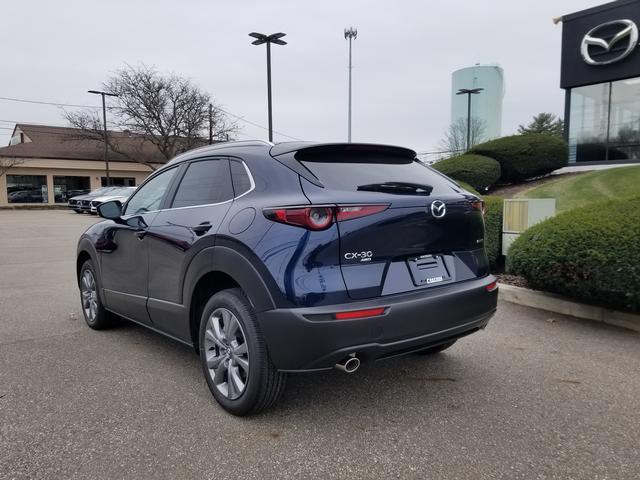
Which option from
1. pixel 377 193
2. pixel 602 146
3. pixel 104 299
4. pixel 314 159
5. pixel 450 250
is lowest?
pixel 104 299

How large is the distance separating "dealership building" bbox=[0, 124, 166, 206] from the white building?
2533 centimetres

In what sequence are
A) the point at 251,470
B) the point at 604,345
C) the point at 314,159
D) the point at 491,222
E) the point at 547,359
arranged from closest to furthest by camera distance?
1. the point at 251,470
2. the point at 314,159
3. the point at 547,359
4. the point at 604,345
5. the point at 491,222

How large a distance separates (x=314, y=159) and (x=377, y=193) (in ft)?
1.56

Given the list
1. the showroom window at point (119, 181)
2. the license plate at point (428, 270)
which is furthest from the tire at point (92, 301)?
the showroom window at point (119, 181)

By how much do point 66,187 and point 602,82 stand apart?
38.0m

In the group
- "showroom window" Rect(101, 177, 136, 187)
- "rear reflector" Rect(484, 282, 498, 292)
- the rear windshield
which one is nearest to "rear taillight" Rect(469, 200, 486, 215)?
the rear windshield

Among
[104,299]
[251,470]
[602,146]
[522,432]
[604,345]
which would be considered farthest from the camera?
[602,146]

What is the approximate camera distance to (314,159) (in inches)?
123

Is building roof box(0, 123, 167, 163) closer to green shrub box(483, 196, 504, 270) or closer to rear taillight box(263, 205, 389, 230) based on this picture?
green shrub box(483, 196, 504, 270)

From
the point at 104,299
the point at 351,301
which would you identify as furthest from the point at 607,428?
the point at 104,299

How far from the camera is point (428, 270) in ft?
9.89

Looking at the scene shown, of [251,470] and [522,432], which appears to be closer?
[251,470]

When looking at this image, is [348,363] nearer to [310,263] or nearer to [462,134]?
[310,263]

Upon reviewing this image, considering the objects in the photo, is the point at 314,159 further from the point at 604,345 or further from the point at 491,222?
the point at 491,222
